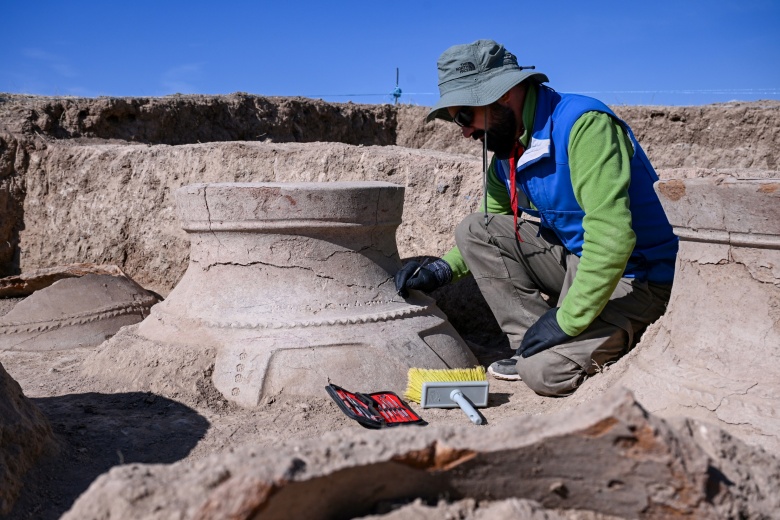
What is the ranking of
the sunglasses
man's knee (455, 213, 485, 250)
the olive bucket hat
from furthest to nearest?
man's knee (455, 213, 485, 250) < the sunglasses < the olive bucket hat

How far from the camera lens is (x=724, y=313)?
8.24ft

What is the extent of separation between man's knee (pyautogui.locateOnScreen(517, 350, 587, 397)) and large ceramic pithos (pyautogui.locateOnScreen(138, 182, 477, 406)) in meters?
0.43

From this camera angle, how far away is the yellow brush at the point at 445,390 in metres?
3.09

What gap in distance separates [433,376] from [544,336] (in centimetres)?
52

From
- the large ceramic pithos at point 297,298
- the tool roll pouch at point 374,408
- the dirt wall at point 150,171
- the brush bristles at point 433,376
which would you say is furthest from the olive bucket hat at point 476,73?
the dirt wall at point 150,171

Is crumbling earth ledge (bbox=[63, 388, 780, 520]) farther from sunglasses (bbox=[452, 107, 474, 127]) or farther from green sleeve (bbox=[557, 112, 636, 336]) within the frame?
sunglasses (bbox=[452, 107, 474, 127])

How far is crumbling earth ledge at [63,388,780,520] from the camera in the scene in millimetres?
1456

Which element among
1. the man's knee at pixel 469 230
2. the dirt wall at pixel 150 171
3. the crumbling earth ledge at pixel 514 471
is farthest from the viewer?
the dirt wall at pixel 150 171

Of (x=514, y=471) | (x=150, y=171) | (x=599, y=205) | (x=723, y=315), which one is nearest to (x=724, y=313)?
(x=723, y=315)

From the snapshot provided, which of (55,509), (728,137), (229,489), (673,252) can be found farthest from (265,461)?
(728,137)

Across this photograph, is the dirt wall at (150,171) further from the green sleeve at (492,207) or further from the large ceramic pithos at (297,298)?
the large ceramic pithos at (297,298)

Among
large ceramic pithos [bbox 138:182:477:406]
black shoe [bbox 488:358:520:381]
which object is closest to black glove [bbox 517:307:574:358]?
black shoe [bbox 488:358:520:381]

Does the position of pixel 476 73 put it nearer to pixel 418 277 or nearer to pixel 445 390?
pixel 418 277

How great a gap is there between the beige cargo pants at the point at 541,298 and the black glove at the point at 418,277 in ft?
0.62
